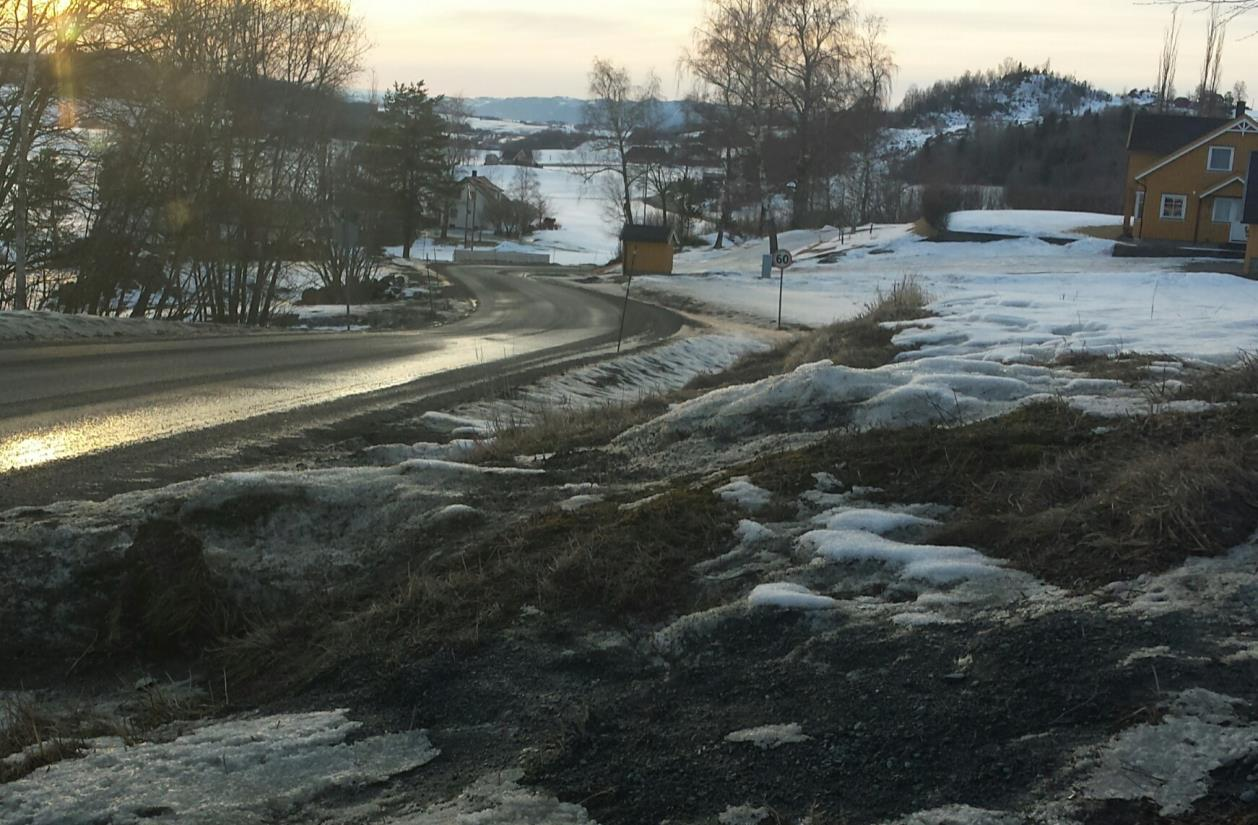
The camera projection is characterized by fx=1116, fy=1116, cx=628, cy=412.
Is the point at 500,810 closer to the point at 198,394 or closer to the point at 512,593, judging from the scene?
the point at 512,593

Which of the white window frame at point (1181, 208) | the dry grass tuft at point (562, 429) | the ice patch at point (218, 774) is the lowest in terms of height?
the ice patch at point (218, 774)

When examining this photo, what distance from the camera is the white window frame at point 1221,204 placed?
50500 mm

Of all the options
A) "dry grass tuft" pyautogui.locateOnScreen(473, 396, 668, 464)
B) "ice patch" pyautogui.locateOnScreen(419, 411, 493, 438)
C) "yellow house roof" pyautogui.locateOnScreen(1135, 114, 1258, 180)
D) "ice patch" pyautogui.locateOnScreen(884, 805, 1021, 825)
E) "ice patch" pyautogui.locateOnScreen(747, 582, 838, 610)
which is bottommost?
"ice patch" pyautogui.locateOnScreen(419, 411, 493, 438)

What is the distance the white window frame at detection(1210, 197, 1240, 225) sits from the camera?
50500 millimetres

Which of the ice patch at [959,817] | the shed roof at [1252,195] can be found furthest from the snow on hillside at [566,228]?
the ice patch at [959,817]

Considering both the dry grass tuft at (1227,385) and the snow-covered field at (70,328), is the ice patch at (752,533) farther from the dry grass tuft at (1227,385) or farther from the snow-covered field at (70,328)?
the snow-covered field at (70,328)

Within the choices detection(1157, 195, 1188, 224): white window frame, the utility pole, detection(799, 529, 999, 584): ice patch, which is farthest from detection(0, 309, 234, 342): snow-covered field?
detection(1157, 195, 1188, 224): white window frame

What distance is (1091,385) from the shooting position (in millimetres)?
8141

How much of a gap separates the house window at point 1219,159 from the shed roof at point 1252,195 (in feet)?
35.5

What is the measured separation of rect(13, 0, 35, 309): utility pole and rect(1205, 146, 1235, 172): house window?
4810 cm

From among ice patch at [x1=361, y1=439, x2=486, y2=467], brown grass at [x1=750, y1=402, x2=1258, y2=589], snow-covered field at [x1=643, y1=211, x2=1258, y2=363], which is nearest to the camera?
brown grass at [x1=750, y1=402, x2=1258, y2=589]

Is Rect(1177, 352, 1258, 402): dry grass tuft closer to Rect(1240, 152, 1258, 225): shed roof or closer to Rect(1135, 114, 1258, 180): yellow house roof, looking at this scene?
Rect(1240, 152, 1258, 225): shed roof

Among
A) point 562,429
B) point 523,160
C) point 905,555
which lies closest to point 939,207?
point 562,429

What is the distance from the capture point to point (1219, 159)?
51.3 m
